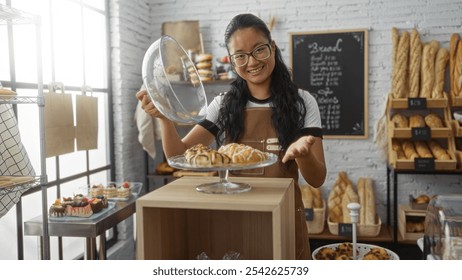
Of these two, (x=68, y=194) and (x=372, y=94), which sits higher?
(x=372, y=94)

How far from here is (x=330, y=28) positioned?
3.63 meters

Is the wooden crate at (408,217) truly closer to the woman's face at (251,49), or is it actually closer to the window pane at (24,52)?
the woman's face at (251,49)

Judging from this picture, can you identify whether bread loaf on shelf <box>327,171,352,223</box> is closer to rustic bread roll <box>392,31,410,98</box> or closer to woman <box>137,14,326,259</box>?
rustic bread roll <box>392,31,410,98</box>

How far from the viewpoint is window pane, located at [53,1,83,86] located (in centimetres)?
282

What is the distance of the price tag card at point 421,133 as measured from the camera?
315cm

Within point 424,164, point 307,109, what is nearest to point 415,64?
point 424,164

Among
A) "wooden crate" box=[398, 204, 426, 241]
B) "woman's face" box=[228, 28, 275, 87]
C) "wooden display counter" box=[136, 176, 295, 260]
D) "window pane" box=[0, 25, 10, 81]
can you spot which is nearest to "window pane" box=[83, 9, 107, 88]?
"window pane" box=[0, 25, 10, 81]

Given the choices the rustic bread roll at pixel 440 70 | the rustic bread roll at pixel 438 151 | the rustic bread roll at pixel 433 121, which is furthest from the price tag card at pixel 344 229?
the rustic bread roll at pixel 440 70

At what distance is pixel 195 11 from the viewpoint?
12.6ft

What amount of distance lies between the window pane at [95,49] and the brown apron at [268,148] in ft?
6.49

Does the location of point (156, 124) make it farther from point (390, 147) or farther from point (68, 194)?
point (390, 147)

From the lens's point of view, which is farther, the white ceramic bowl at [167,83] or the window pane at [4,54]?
the window pane at [4,54]
